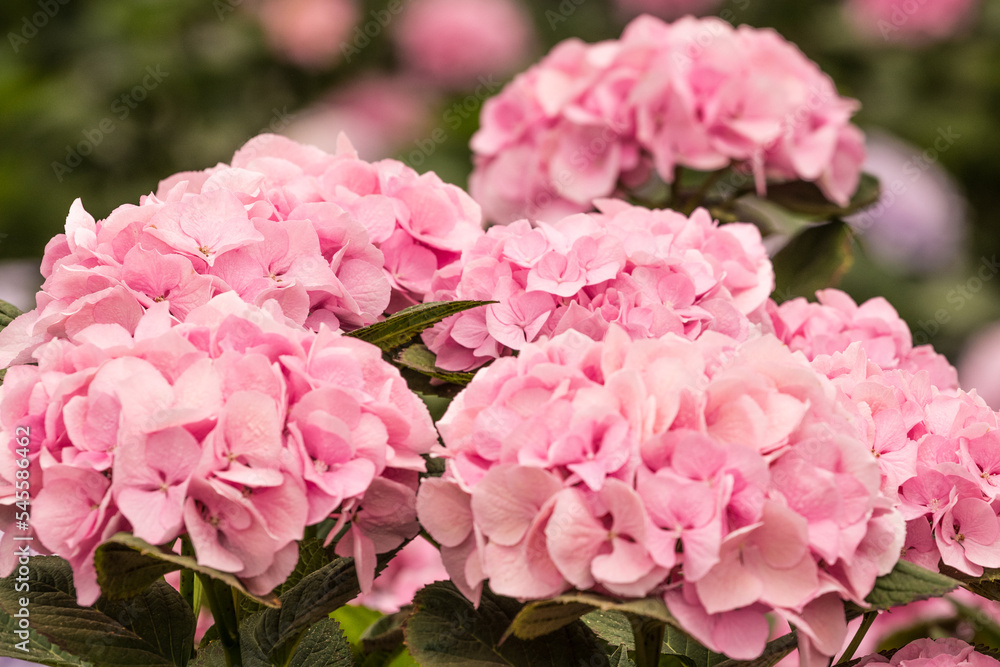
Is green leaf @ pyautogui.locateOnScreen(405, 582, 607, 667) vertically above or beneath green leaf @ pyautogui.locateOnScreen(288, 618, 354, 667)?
above

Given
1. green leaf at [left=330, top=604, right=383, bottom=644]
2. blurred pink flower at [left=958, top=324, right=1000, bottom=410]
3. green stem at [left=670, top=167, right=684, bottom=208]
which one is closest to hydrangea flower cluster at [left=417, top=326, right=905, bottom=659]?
green leaf at [left=330, top=604, right=383, bottom=644]

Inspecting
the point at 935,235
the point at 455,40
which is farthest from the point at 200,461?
the point at 455,40

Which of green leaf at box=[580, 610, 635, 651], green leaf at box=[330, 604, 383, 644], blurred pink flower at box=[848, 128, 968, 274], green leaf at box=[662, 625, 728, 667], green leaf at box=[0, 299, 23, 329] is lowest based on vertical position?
blurred pink flower at box=[848, 128, 968, 274]

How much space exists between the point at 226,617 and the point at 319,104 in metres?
2.16

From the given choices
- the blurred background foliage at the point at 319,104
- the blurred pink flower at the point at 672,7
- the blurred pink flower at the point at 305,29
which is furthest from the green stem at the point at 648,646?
the blurred pink flower at the point at 672,7

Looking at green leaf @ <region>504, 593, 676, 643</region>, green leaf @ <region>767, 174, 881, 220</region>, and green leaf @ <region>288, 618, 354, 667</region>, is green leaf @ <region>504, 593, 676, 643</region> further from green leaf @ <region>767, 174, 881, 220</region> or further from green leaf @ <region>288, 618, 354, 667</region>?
green leaf @ <region>767, 174, 881, 220</region>

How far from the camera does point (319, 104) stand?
2.59 meters

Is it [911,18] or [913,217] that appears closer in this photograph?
[913,217]

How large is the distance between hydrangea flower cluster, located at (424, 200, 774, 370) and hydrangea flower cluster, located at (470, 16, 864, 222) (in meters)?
0.31

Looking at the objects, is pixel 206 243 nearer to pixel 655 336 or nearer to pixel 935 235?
pixel 655 336

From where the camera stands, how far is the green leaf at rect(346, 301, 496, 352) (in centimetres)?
55

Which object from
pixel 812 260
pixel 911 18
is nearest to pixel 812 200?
pixel 812 260

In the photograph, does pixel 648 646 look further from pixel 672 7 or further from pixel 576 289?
pixel 672 7

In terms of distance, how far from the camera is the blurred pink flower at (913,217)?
242cm
